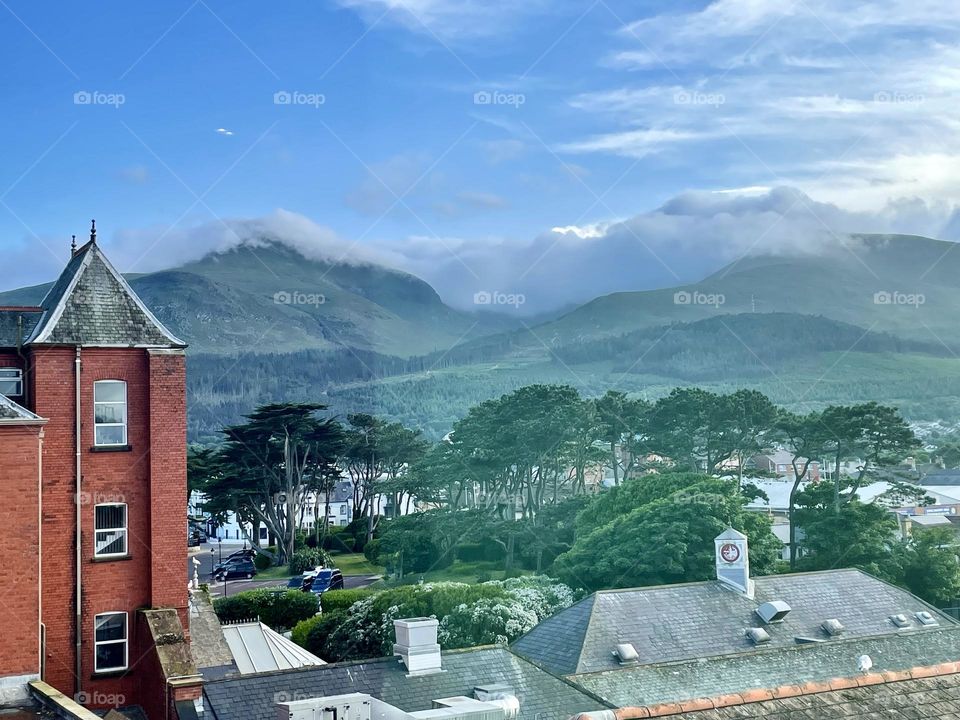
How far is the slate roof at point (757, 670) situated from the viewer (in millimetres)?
23656

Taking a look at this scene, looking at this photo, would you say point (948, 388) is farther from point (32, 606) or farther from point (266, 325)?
point (32, 606)

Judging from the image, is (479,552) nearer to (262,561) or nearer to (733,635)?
(262,561)

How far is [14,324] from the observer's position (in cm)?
2041

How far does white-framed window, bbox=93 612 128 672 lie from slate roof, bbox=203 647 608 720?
2.24 m

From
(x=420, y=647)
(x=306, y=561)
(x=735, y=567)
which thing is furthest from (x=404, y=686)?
(x=306, y=561)

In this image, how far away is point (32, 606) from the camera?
17078mm

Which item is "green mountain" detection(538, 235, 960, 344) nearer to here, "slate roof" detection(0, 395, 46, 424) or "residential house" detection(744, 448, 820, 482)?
"residential house" detection(744, 448, 820, 482)

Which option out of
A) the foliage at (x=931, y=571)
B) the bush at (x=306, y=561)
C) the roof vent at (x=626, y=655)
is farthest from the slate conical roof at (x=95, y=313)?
the foliage at (x=931, y=571)

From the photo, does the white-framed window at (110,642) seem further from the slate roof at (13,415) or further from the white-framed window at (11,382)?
the slate roof at (13,415)

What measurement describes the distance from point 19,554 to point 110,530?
347 cm

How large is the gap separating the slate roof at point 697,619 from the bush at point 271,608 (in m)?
19.8

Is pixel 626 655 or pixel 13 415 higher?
pixel 13 415

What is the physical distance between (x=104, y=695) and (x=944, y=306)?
128 m

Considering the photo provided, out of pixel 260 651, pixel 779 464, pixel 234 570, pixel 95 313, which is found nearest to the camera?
pixel 95 313
